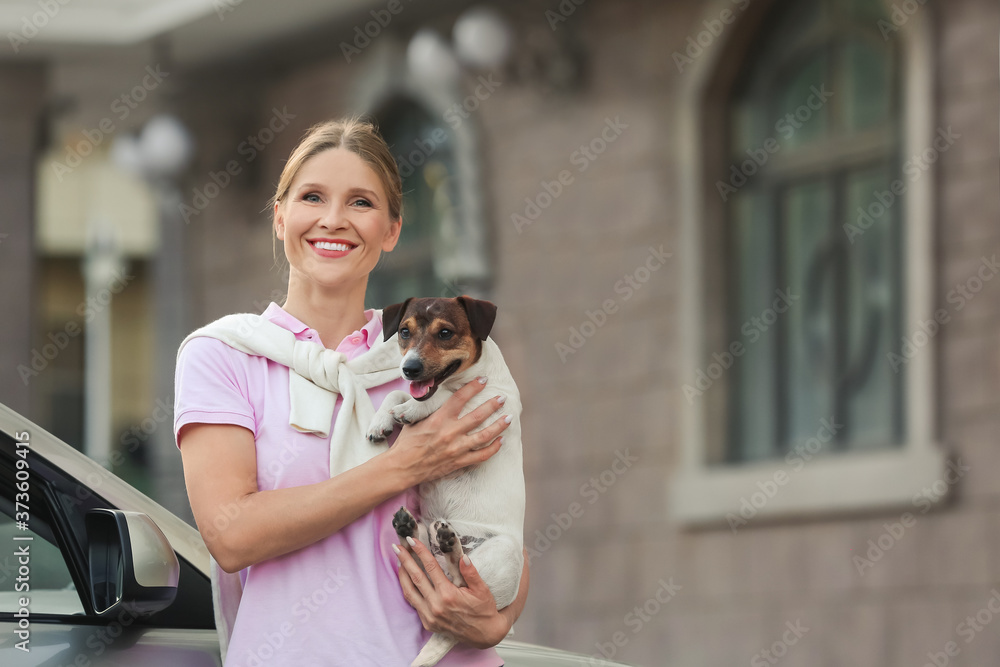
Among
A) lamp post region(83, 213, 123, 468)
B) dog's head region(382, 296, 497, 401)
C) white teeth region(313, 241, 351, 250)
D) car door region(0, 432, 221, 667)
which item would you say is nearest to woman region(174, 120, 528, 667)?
white teeth region(313, 241, 351, 250)

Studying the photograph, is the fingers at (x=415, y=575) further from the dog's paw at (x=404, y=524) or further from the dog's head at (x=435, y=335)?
the dog's head at (x=435, y=335)

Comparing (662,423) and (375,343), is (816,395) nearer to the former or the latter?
(662,423)

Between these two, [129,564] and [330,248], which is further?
[330,248]

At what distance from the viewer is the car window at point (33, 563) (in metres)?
2.71

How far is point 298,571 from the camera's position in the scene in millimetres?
2545

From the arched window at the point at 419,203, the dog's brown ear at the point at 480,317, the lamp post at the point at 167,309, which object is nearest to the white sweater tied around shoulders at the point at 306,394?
the dog's brown ear at the point at 480,317

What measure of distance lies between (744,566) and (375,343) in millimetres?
5756

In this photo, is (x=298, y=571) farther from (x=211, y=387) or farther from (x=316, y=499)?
(x=211, y=387)

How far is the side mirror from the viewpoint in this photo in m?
2.57

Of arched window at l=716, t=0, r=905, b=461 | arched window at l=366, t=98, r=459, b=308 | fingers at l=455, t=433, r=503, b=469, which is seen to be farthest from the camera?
arched window at l=366, t=98, r=459, b=308

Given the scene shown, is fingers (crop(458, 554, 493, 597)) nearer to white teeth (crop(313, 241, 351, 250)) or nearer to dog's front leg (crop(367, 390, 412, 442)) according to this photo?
dog's front leg (crop(367, 390, 412, 442))

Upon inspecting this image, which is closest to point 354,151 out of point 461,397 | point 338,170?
point 338,170

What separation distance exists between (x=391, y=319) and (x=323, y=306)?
0.19 meters

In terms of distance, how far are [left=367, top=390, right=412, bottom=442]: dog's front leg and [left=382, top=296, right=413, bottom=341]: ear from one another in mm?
135
